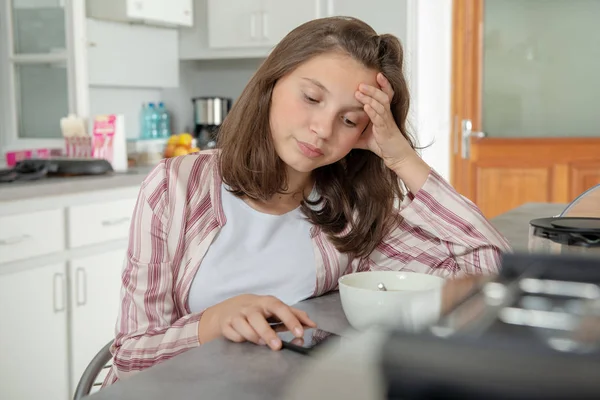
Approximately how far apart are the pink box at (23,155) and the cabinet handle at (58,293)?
0.70 metres

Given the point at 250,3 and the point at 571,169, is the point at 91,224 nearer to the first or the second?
the point at 250,3

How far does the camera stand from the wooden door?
13.3 feet

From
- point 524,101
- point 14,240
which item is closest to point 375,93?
point 14,240

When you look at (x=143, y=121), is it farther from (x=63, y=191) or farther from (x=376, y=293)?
(x=376, y=293)

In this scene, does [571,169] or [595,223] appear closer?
[595,223]

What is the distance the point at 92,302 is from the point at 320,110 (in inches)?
70.1

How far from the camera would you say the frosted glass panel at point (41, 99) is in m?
3.29

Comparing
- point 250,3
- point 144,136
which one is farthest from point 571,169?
point 144,136

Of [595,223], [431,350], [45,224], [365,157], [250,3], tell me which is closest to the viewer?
[431,350]

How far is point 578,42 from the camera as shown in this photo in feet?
13.4

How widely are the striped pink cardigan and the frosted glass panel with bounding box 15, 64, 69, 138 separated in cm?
218

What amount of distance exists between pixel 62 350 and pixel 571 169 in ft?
9.29

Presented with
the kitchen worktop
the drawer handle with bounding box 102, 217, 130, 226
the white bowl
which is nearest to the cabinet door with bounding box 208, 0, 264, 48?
the kitchen worktop

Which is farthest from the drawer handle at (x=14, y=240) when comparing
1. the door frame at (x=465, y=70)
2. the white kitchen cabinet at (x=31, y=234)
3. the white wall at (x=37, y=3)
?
the door frame at (x=465, y=70)
